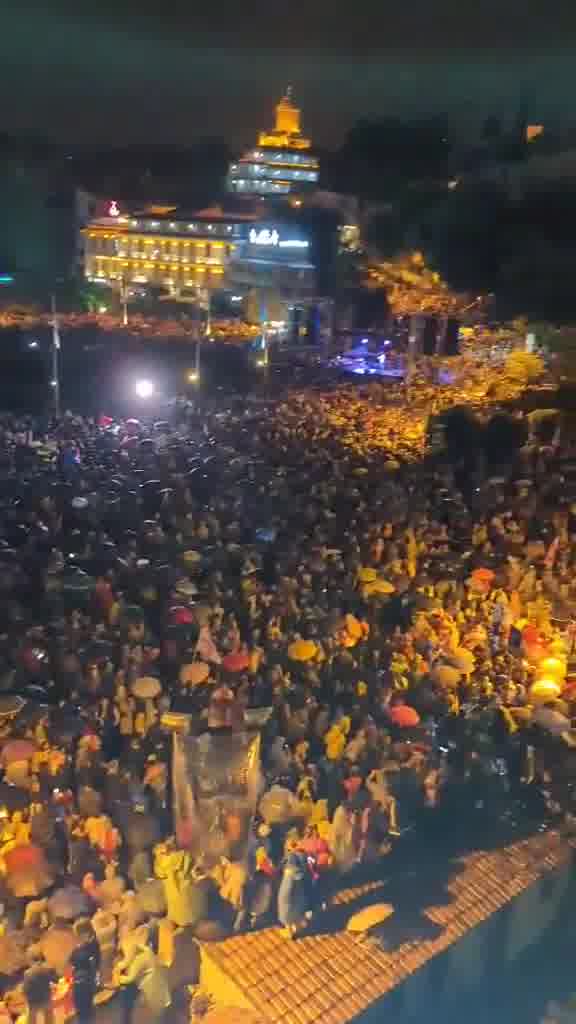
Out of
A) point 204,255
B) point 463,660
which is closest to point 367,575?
point 463,660

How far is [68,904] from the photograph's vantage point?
15.9 ft

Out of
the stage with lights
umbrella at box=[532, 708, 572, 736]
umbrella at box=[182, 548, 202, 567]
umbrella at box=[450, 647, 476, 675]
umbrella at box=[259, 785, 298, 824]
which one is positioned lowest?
umbrella at box=[259, 785, 298, 824]

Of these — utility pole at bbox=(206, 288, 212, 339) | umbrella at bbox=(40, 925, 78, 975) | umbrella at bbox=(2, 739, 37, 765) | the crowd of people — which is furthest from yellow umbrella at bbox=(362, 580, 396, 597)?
utility pole at bbox=(206, 288, 212, 339)

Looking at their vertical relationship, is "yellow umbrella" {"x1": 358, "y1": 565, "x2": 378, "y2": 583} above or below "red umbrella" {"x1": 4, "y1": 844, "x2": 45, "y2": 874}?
above

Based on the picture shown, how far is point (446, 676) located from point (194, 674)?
6.42 feet

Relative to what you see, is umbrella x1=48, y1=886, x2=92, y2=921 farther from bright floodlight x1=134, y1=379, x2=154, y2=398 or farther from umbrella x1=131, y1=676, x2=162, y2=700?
bright floodlight x1=134, y1=379, x2=154, y2=398

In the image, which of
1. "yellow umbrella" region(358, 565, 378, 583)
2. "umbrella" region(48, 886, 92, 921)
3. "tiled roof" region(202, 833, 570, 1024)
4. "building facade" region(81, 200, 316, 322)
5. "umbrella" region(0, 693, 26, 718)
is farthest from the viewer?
"building facade" region(81, 200, 316, 322)

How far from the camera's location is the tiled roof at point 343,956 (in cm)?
517

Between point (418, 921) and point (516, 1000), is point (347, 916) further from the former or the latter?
point (516, 1000)

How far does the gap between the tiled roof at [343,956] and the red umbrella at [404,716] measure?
101cm

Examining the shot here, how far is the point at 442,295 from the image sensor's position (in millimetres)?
24344

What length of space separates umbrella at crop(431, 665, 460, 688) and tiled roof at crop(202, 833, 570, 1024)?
144 cm

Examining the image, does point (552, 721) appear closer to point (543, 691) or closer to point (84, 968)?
point (543, 691)

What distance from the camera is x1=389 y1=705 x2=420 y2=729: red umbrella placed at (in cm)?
665
